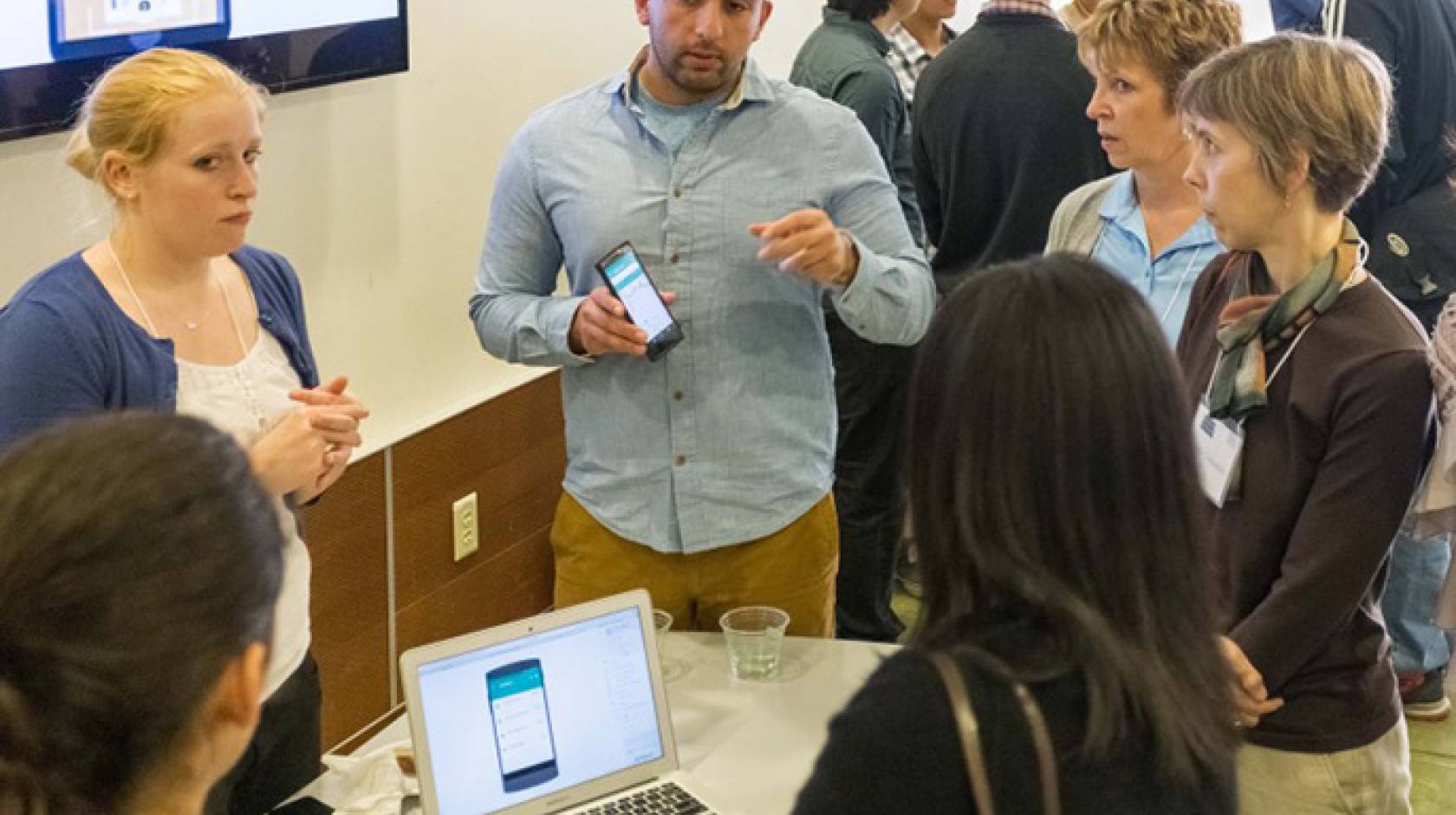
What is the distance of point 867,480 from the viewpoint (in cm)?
393

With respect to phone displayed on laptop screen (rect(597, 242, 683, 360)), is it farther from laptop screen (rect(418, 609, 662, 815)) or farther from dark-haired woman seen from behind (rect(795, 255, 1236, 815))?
dark-haired woman seen from behind (rect(795, 255, 1236, 815))

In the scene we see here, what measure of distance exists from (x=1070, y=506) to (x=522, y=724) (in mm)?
921

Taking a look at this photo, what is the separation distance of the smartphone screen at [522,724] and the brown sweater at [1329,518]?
79cm

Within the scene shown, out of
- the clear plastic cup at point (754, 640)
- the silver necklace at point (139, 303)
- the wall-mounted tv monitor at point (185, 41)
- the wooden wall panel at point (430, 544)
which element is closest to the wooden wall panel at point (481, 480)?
the wooden wall panel at point (430, 544)

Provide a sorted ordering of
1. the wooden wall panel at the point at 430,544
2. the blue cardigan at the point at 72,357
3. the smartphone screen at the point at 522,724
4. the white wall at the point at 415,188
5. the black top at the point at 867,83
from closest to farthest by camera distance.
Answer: the blue cardigan at the point at 72,357, the smartphone screen at the point at 522,724, the white wall at the point at 415,188, the wooden wall panel at the point at 430,544, the black top at the point at 867,83

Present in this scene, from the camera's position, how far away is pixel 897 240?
8.07 feet

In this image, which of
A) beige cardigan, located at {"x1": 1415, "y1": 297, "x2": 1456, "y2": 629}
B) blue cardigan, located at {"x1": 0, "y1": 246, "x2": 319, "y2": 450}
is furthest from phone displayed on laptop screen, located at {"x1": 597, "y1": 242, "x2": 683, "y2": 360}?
beige cardigan, located at {"x1": 1415, "y1": 297, "x2": 1456, "y2": 629}

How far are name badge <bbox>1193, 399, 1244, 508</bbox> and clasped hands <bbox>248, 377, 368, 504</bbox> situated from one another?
39.5 inches

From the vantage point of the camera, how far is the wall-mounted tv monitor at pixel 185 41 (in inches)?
86.9

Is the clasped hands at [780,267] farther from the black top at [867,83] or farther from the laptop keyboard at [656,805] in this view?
the black top at [867,83]

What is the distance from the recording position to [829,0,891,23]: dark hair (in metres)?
3.82

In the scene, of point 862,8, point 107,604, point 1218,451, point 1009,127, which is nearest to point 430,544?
point 1009,127

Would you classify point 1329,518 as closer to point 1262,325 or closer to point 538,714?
point 1262,325

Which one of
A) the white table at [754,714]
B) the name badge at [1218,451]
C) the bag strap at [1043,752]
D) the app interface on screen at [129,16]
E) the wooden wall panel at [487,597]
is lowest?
the wooden wall panel at [487,597]
